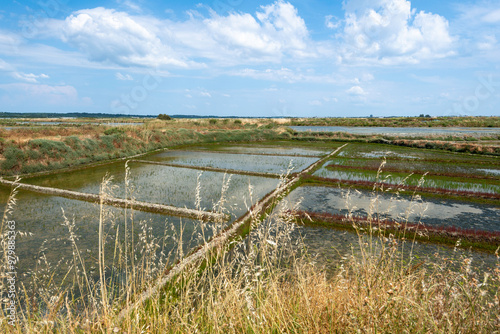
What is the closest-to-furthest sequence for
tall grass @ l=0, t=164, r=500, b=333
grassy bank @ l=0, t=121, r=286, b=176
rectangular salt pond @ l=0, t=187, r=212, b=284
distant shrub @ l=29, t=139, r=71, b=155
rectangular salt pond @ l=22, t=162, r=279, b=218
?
tall grass @ l=0, t=164, r=500, b=333
rectangular salt pond @ l=0, t=187, r=212, b=284
rectangular salt pond @ l=22, t=162, r=279, b=218
grassy bank @ l=0, t=121, r=286, b=176
distant shrub @ l=29, t=139, r=71, b=155

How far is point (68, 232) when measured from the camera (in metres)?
8.59

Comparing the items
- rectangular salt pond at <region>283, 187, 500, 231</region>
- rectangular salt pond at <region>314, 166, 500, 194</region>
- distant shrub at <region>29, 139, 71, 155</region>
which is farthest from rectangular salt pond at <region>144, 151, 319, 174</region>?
distant shrub at <region>29, 139, 71, 155</region>

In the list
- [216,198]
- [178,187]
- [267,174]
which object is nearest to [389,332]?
[216,198]

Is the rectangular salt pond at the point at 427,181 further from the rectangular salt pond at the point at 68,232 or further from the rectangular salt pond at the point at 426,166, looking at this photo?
the rectangular salt pond at the point at 68,232

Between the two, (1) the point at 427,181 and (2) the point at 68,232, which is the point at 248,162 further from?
(2) the point at 68,232

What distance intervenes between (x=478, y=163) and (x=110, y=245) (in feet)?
91.0

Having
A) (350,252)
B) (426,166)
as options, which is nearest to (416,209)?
(350,252)

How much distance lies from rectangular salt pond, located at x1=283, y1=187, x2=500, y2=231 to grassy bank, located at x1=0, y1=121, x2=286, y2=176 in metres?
18.4

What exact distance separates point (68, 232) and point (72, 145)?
16.6 meters

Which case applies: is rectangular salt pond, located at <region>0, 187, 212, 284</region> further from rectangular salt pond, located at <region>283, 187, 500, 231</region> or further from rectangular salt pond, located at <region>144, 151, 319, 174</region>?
rectangular salt pond, located at <region>144, 151, 319, 174</region>

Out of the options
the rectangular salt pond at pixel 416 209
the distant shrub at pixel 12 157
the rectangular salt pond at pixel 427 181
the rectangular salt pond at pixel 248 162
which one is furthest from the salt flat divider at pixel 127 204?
the rectangular salt pond at pixel 427 181

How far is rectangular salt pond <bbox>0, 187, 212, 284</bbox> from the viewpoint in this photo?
672 centimetres

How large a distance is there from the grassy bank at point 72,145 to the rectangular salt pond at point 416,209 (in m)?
18.4

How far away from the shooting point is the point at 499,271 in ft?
7.43
